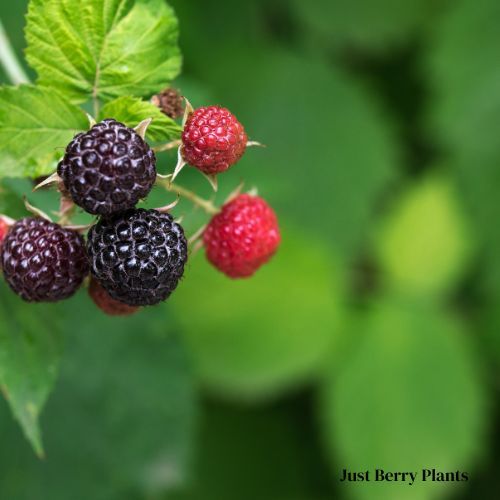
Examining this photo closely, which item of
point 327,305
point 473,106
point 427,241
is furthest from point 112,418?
point 473,106

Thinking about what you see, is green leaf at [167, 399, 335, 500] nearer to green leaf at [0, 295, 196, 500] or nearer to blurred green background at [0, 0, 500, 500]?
blurred green background at [0, 0, 500, 500]

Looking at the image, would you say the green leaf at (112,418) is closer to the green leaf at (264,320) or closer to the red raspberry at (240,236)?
the green leaf at (264,320)

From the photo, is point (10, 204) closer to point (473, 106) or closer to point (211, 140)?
point (211, 140)

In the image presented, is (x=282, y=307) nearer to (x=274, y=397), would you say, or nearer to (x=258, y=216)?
(x=274, y=397)

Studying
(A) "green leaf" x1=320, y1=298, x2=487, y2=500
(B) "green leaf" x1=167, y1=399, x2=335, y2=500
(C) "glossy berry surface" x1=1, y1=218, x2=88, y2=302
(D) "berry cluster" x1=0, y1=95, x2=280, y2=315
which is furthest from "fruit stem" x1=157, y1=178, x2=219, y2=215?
(B) "green leaf" x1=167, y1=399, x2=335, y2=500

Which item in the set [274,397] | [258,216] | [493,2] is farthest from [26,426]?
[493,2]
